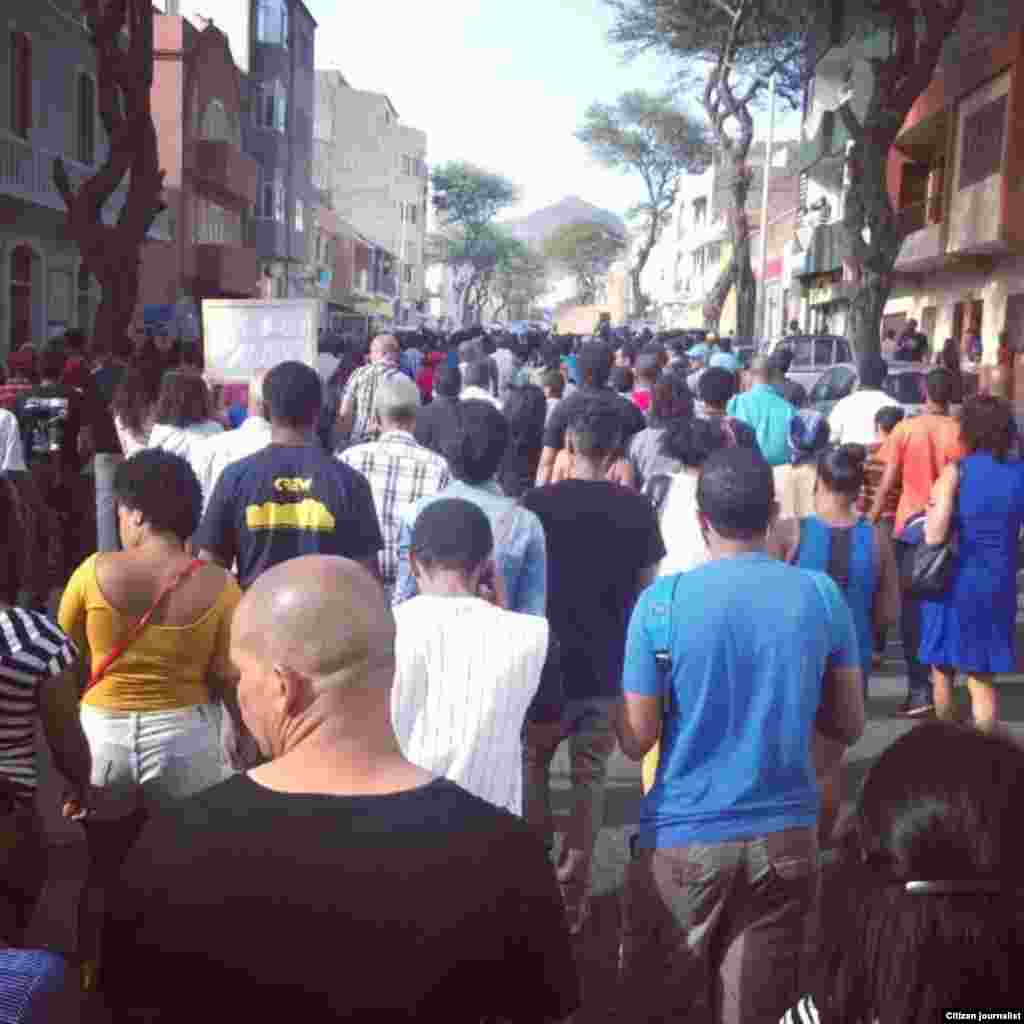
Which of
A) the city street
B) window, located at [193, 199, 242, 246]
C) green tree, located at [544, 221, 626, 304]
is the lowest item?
the city street

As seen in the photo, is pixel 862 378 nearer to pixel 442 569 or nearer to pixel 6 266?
pixel 442 569

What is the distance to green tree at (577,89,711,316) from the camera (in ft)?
235

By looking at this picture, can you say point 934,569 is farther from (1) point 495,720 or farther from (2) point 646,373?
(1) point 495,720

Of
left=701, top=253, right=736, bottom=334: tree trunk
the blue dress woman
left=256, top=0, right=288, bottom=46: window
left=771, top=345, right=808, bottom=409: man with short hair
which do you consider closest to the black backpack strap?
the blue dress woman

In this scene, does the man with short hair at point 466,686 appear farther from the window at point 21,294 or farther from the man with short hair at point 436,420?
the window at point 21,294

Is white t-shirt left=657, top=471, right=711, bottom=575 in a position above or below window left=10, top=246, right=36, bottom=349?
below

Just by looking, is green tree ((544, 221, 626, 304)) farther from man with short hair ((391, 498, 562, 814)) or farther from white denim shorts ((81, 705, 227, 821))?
man with short hair ((391, 498, 562, 814))

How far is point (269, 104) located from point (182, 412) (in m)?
42.5

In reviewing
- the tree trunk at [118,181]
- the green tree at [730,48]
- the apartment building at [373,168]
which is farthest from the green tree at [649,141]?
the tree trunk at [118,181]

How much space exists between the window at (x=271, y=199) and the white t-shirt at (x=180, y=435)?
4088cm

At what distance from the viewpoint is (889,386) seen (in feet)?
54.4

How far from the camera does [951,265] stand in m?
31.7

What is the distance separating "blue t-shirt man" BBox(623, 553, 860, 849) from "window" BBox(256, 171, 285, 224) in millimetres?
44737

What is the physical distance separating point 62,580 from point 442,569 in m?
6.59
